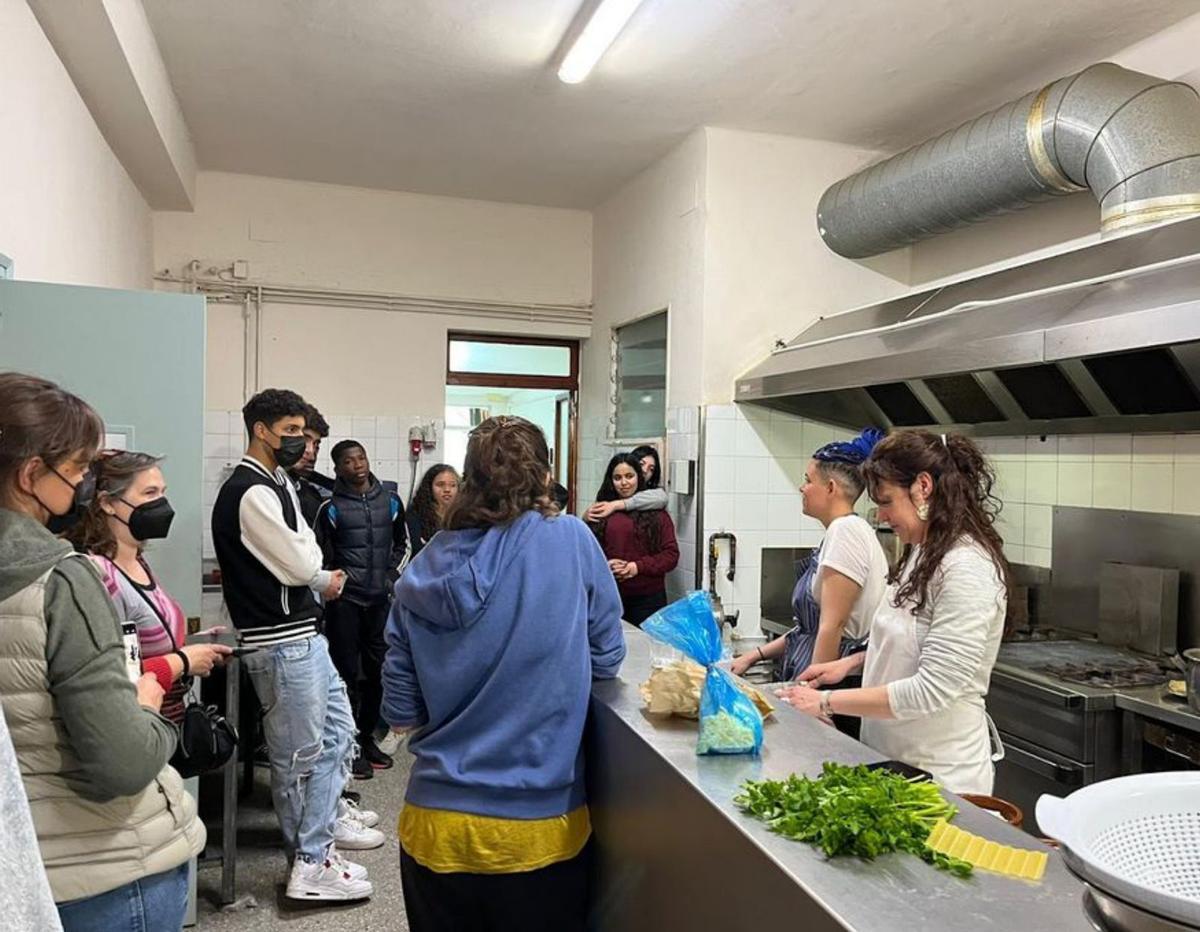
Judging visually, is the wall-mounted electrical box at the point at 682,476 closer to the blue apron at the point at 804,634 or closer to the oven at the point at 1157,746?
the blue apron at the point at 804,634

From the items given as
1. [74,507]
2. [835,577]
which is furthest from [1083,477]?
[74,507]

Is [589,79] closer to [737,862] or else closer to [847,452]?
[847,452]

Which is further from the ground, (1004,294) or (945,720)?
(1004,294)

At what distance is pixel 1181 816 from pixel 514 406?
5.40 metres

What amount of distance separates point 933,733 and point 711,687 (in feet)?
1.93

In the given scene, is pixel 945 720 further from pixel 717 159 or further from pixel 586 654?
pixel 717 159

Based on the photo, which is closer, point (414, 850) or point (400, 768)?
point (414, 850)

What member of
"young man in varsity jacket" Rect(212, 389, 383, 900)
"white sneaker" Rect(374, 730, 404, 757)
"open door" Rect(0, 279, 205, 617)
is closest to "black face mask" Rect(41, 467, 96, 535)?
"open door" Rect(0, 279, 205, 617)

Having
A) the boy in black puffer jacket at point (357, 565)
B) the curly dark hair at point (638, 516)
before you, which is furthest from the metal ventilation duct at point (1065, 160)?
the boy in black puffer jacket at point (357, 565)

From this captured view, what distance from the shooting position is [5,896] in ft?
2.15

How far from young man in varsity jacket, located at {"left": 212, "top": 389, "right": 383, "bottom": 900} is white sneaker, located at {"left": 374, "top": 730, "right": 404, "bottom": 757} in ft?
4.13

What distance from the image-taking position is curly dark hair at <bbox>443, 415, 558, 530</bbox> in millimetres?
1574

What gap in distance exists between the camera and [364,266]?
4.97m

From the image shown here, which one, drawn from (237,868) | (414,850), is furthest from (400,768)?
(414,850)
